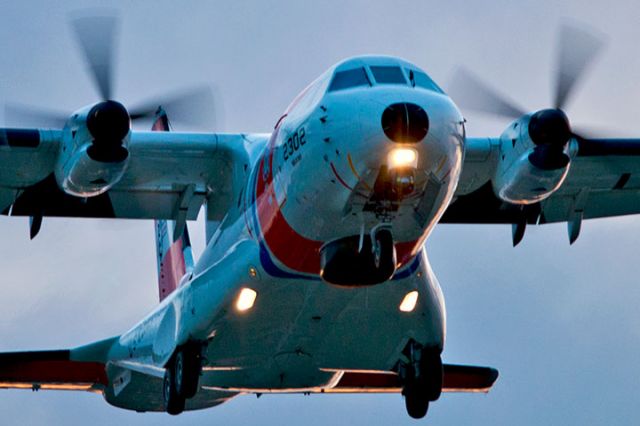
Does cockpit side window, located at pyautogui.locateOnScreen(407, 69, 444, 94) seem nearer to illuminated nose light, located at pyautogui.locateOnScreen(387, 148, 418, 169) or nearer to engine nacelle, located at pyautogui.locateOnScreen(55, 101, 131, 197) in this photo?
illuminated nose light, located at pyautogui.locateOnScreen(387, 148, 418, 169)

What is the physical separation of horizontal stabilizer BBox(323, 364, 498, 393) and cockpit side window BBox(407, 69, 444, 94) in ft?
15.8

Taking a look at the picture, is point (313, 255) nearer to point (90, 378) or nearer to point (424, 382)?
point (424, 382)

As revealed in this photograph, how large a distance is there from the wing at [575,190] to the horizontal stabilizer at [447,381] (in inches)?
84.6

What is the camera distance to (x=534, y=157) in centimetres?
1479

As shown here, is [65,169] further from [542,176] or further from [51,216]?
[542,176]

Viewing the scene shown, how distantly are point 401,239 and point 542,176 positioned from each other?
2.35 metres

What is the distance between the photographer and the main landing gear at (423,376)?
14945 millimetres

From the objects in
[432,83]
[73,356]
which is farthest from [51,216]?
[432,83]

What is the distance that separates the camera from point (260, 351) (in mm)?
14805

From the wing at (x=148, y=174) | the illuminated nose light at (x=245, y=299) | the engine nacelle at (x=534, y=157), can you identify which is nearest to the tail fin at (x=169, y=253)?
the wing at (x=148, y=174)

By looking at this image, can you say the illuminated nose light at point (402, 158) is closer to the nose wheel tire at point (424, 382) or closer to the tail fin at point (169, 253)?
the nose wheel tire at point (424, 382)

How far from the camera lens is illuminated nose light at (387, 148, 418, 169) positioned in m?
12.1

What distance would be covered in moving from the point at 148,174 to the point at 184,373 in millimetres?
2952

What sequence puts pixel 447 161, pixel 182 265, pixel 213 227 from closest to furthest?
pixel 447 161 < pixel 213 227 < pixel 182 265
